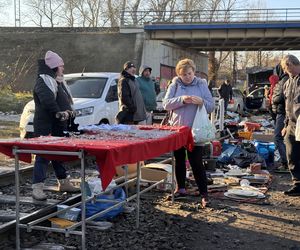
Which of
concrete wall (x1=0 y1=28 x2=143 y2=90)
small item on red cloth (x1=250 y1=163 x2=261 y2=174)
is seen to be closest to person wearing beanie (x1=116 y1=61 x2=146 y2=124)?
small item on red cloth (x1=250 y1=163 x2=261 y2=174)

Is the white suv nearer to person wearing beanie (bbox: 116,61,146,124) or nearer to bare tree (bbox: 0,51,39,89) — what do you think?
person wearing beanie (bbox: 116,61,146,124)

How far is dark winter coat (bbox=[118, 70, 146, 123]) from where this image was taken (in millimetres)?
8352

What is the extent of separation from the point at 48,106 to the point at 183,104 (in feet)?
5.66

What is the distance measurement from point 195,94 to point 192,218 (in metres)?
1.61

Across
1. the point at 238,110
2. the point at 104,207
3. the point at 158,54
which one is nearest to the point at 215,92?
the point at 238,110

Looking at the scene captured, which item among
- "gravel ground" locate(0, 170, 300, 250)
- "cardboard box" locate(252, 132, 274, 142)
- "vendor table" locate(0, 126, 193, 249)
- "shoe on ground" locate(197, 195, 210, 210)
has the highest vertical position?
"vendor table" locate(0, 126, 193, 249)

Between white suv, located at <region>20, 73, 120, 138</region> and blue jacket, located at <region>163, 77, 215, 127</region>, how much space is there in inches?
178

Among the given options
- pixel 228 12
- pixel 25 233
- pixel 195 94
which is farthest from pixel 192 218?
pixel 228 12

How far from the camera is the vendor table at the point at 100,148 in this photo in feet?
13.2

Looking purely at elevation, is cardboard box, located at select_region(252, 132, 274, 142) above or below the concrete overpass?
below

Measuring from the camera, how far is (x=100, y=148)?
13.1 ft

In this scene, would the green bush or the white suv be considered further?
the green bush

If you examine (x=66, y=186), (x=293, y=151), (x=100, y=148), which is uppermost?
(x=100, y=148)

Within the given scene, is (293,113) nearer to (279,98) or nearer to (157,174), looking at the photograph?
(279,98)
